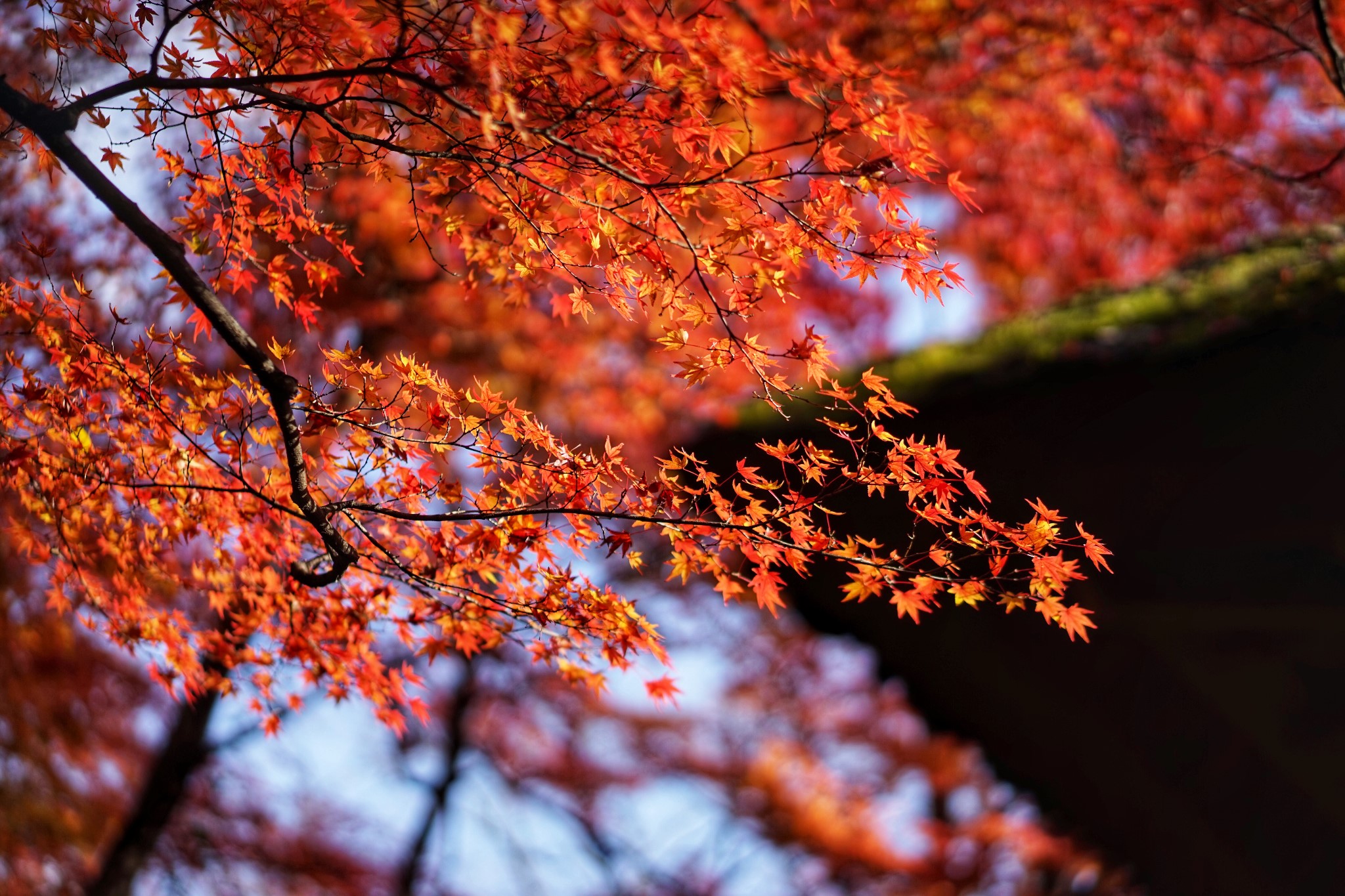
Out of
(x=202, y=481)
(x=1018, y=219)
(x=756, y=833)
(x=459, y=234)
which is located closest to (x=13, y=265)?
(x=202, y=481)

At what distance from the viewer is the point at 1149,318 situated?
15.7 feet

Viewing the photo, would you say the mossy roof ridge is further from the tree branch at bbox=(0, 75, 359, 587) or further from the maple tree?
the tree branch at bbox=(0, 75, 359, 587)

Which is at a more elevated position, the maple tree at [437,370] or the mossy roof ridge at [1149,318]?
the mossy roof ridge at [1149,318]

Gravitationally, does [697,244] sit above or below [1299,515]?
below

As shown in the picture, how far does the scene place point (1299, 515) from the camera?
4121mm

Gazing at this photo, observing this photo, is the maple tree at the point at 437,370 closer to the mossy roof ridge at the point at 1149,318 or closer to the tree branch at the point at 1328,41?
the tree branch at the point at 1328,41

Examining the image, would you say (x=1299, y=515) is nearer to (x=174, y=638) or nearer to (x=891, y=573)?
(x=891, y=573)

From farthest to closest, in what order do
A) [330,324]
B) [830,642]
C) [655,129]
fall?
[830,642] < [330,324] < [655,129]

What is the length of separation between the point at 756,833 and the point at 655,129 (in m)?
9.40

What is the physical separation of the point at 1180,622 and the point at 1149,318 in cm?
161

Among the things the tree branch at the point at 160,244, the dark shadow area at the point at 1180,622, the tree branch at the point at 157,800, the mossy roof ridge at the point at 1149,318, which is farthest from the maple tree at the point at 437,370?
the tree branch at the point at 157,800

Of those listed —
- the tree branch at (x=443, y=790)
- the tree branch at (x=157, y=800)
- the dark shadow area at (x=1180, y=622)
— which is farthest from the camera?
the tree branch at (x=443, y=790)

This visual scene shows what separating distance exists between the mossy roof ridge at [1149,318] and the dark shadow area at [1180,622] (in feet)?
0.37

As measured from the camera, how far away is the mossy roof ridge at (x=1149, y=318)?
13.9ft
